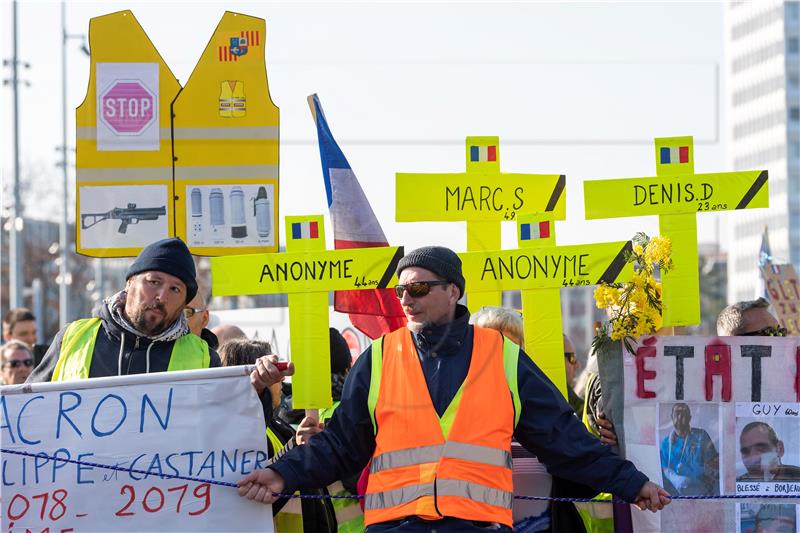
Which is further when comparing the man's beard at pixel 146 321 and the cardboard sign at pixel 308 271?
the cardboard sign at pixel 308 271

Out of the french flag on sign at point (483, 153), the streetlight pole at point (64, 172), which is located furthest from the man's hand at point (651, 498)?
the streetlight pole at point (64, 172)

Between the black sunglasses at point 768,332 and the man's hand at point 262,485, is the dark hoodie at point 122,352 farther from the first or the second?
the black sunglasses at point 768,332

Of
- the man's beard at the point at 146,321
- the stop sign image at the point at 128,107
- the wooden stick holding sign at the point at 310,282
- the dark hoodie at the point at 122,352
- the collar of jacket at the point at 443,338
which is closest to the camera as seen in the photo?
the collar of jacket at the point at 443,338

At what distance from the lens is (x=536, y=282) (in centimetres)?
680

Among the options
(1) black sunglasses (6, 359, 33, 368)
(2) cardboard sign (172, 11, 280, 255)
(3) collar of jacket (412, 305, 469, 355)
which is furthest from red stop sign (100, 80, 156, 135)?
(1) black sunglasses (6, 359, 33, 368)

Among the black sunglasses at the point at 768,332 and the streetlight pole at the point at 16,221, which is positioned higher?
the streetlight pole at the point at 16,221

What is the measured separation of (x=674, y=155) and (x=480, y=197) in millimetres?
1077

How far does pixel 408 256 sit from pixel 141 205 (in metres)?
2.23

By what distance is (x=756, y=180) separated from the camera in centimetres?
695

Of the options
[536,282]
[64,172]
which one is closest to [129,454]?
[536,282]

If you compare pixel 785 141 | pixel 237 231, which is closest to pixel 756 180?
pixel 237 231

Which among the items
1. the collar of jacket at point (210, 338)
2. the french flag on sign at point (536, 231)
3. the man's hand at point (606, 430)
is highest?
the french flag on sign at point (536, 231)

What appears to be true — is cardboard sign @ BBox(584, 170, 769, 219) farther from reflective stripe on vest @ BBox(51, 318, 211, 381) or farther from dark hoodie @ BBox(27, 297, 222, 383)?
dark hoodie @ BBox(27, 297, 222, 383)

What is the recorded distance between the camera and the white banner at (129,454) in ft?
19.0
